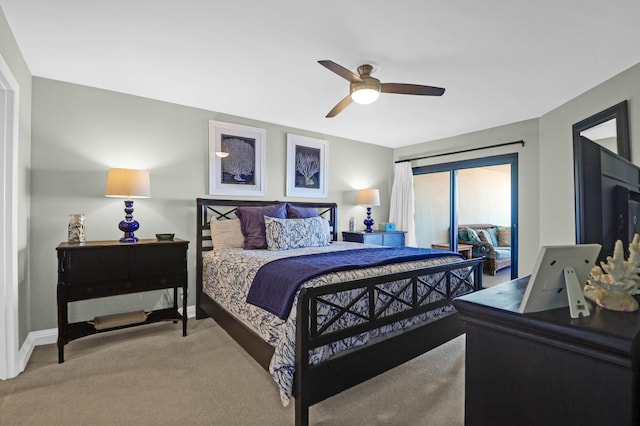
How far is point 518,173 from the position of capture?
412 centimetres

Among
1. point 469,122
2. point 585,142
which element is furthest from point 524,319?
point 469,122

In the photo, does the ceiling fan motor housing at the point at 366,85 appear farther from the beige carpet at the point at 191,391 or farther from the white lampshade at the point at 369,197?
the white lampshade at the point at 369,197

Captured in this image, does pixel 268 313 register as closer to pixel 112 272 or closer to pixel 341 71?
pixel 112 272

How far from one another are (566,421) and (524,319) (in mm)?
238

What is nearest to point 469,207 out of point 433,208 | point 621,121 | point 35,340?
point 433,208

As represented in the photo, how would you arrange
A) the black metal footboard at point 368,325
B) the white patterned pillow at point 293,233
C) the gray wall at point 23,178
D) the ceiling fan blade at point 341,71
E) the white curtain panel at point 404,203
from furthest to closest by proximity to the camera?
the white curtain panel at point 404,203 → the white patterned pillow at point 293,233 → the gray wall at point 23,178 → the ceiling fan blade at point 341,71 → the black metal footboard at point 368,325

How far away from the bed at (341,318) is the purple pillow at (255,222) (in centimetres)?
24

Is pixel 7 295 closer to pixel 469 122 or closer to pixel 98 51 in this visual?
pixel 98 51

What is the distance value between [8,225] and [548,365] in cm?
309

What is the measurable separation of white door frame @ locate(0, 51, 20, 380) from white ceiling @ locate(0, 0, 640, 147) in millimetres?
519

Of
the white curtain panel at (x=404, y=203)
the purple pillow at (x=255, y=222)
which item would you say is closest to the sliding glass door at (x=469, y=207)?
the white curtain panel at (x=404, y=203)

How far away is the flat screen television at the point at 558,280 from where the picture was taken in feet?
2.68

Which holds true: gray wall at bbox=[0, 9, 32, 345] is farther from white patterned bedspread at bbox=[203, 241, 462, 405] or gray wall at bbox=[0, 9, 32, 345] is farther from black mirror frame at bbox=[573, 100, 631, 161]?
black mirror frame at bbox=[573, 100, 631, 161]

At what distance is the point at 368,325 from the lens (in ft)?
6.57
